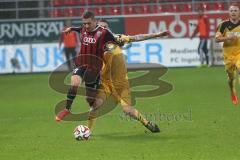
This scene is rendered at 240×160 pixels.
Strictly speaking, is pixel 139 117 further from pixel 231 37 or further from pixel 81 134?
pixel 231 37

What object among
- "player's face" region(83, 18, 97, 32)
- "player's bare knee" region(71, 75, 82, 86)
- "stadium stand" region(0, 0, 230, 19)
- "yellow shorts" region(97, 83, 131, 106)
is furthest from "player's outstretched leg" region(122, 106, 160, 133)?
"stadium stand" region(0, 0, 230, 19)

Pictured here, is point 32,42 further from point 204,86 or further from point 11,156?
point 11,156

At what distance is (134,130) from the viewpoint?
1190cm

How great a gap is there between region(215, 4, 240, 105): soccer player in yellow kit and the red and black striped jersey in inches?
136

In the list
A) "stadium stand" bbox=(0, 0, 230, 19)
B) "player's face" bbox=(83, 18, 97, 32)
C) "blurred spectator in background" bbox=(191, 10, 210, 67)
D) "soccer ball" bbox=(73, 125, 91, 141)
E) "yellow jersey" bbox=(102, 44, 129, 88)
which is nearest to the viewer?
"soccer ball" bbox=(73, 125, 91, 141)

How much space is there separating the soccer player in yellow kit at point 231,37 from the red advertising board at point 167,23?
1491 cm

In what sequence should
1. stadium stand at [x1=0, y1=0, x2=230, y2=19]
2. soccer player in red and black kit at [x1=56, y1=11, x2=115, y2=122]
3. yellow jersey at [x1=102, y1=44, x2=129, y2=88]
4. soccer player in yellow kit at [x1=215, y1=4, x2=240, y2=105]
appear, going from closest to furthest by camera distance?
soccer player in red and black kit at [x1=56, y1=11, x2=115, y2=122]
yellow jersey at [x1=102, y1=44, x2=129, y2=88]
soccer player in yellow kit at [x1=215, y1=4, x2=240, y2=105]
stadium stand at [x1=0, y1=0, x2=230, y2=19]

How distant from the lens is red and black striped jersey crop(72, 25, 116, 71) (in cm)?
1107

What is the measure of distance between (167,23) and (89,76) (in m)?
19.1

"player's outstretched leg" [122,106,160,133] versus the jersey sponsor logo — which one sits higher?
the jersey sponsor logo

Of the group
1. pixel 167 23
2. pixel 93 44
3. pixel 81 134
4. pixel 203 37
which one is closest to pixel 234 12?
pixel 93 44

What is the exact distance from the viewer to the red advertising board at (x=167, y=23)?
1168 inches

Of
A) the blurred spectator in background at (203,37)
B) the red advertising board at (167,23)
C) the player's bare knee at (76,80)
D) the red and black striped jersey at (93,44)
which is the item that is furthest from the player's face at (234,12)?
the red advertising board at (167,23)

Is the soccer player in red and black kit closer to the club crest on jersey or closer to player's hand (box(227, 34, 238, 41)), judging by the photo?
the club crest on jersey
